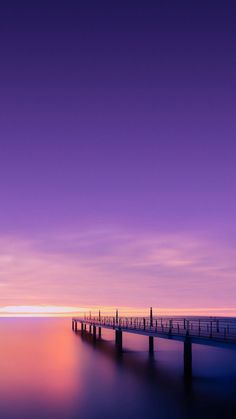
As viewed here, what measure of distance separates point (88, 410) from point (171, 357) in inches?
1088

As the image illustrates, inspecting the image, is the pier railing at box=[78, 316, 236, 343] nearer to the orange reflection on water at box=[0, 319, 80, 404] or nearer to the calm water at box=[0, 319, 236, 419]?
the calm water at box=[0, 319, 236, 419]

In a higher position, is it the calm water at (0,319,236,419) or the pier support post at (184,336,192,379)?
the pier support post at (184,336,192,379)

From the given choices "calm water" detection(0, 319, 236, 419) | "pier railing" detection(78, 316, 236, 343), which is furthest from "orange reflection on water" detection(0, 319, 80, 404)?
"pier railing" detection(78, 316, 236, 343)

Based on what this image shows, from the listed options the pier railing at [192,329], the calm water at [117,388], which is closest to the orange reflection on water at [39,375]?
the calm water at [117,388]

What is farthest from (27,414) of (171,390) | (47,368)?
(47,368)

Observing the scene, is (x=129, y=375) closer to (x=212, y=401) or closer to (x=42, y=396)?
(x=42, y=396)

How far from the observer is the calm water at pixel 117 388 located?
2659cm

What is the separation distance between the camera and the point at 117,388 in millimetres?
33969

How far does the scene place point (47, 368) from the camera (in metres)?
48.1

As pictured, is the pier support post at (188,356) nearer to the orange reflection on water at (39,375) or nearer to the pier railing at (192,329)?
the pier railing at (192,329)

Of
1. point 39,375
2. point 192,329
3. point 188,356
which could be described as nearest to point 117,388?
point 188,356

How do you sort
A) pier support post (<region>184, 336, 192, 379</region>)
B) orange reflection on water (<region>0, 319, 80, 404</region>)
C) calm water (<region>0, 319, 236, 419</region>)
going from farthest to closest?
1. pier support post (<region>184, 336, 192, 379</region>)
2. orange reflection on water (<region>0, 319, 80, 404</region>)
3. calm water (<region>0, 319, 236, 419</region>)

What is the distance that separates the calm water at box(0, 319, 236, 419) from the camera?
26.6m

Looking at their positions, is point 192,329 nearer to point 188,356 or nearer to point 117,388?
point 188,356
